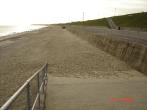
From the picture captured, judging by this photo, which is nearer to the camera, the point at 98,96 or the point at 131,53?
the point at 98,96

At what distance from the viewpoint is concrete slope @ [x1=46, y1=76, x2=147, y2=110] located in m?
7.35

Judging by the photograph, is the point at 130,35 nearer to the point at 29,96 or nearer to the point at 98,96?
the point at 98,96

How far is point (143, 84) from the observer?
412 inches

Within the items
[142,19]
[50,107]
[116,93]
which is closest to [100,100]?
[116,93]

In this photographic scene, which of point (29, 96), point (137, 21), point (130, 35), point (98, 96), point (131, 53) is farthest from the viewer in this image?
point (137, 21)

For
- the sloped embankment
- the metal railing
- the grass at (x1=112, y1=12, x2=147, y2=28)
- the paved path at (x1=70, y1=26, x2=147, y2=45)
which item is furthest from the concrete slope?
the grass at (x1=112, y1=12, x2=147, y2=28)

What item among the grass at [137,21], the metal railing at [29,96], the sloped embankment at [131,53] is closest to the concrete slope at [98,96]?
the metal railing at [29,96]

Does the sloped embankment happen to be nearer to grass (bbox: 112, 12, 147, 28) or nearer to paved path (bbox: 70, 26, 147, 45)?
paved path (bbox: 70, 26, 147, 45)

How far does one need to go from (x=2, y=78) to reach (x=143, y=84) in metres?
8.17

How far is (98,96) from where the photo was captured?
855cm

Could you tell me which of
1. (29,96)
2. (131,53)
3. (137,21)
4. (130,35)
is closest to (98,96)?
(29,96)

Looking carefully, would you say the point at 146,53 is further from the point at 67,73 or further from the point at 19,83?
the point at 19,83

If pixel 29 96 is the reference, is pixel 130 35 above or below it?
below

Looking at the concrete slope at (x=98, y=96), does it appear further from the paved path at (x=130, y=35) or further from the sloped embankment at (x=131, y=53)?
the paved path at (x=130, y=35)
